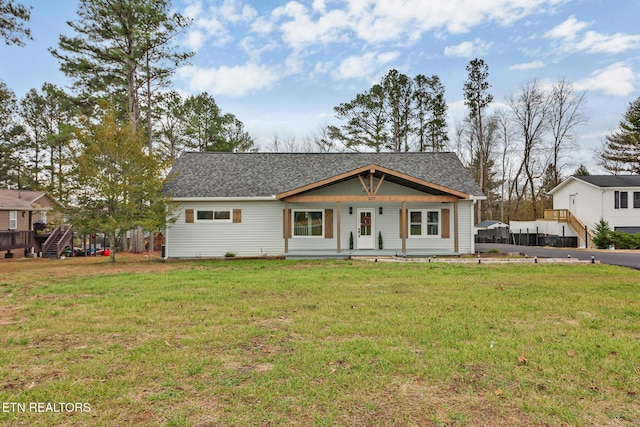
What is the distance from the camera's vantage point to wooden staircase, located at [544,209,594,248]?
77.3 ft

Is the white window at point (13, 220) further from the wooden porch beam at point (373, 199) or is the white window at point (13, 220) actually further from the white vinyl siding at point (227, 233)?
the wooden porch beam at point (373, 199)

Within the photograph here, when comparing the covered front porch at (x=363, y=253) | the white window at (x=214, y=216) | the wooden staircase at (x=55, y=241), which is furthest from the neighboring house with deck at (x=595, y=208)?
the wooden staircase at (x=55, y=241)

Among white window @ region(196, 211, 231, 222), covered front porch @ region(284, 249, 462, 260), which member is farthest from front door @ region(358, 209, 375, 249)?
white window @ region(196, 211, 231, 222)

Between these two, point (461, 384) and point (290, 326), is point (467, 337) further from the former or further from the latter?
point (290, 326)

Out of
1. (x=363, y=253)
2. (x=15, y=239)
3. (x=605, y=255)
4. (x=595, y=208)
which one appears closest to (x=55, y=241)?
(x=15, y=239)

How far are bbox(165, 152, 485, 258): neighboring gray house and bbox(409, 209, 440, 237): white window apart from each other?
0.04 meters

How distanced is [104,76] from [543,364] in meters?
23.0

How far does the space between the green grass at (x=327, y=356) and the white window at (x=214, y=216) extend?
7.93 meters

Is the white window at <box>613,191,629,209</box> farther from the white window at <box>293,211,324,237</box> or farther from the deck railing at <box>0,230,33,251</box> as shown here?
the deck railing at <box>0,230,33,251</box>

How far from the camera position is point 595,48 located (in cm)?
1919

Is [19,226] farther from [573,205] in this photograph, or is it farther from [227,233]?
[573,205]

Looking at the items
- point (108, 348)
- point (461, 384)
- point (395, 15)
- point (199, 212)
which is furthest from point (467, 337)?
point (395, 15)

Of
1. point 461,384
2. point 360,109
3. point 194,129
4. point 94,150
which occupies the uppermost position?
point 360,109

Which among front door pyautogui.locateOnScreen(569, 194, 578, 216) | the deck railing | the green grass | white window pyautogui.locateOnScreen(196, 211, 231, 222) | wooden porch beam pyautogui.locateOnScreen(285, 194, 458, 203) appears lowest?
the green grass
